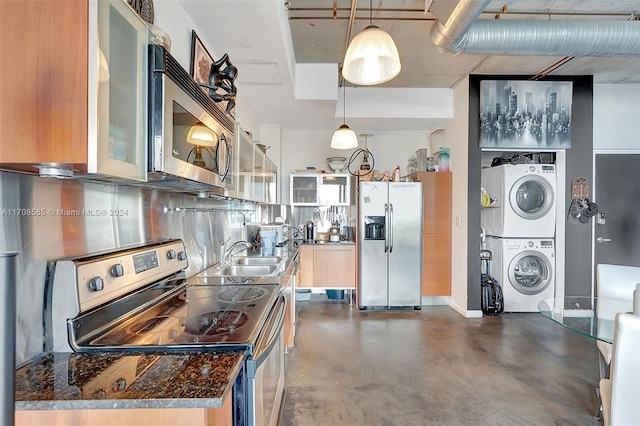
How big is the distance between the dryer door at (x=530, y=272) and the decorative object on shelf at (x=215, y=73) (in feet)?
12.9

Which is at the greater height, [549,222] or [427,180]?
[427,180]

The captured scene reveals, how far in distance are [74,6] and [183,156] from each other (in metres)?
0.51

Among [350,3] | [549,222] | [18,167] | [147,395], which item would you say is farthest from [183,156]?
[549,222]

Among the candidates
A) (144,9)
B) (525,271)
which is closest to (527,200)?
(525,271)

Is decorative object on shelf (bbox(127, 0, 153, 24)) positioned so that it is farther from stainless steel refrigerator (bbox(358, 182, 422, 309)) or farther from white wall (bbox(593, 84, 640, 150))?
white wall (bbox(593, 84, 640, 150))

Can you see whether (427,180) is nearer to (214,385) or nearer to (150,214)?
(150,214)

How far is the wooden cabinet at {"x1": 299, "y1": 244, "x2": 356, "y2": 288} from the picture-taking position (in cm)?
441

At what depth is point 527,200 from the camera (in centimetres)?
410

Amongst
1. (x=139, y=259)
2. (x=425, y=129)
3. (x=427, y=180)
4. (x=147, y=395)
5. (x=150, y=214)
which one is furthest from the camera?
(x=425, y=129)

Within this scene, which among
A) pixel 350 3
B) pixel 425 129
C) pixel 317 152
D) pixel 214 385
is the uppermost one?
pixel 350 3

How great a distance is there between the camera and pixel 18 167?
2.76 ft

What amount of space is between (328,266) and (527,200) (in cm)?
276

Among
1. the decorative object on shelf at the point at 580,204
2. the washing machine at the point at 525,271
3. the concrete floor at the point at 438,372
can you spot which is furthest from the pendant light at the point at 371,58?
the decorative object on shelf at the point at 580,204

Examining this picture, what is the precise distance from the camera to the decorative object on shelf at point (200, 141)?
50.1 inches
